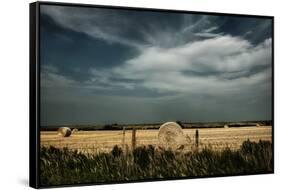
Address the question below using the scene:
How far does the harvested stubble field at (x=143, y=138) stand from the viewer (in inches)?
301

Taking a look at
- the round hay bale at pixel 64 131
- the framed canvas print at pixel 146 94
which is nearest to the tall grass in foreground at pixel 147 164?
the framed canvas print at pixel 146 94

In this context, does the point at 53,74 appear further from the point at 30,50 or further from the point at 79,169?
the point at 79,169

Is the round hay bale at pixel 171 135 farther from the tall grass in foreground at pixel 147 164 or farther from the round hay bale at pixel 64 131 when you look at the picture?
the round hay bale at pixel 64 131

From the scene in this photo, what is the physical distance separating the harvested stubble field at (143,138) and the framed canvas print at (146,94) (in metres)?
0.01

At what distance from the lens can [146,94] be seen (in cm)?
808

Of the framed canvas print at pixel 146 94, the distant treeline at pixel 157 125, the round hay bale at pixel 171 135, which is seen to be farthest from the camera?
the round hay bale at pixel 171 135

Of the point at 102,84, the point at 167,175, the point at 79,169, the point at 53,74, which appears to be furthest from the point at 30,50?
the point at 167,175

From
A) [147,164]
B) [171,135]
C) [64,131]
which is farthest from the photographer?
[171,135]

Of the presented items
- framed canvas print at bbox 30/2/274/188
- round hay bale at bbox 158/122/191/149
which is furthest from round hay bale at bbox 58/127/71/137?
round hay bale at bbox 158/122/191/149

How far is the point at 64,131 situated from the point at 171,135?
4.40ft

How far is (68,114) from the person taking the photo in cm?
765

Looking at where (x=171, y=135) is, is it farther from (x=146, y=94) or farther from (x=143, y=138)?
(x=146, y=94)

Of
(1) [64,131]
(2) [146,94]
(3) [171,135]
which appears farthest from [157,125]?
(1) [64,131]

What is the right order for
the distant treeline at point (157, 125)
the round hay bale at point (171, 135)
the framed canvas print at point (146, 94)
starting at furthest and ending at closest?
the round hay bale at point (171, 135) < the distant treeline at point (157, 125) < the framed canvas print at point (146, 94)
